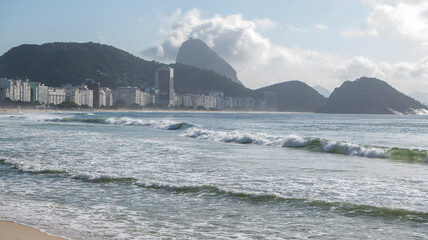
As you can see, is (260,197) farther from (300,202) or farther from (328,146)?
(328,146)

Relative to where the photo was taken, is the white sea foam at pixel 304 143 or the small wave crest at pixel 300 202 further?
the white sea foam at pixel 304 143

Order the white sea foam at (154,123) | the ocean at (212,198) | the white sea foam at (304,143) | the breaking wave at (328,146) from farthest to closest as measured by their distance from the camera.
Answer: the white sea foam at (154,123)
the white sea foam at (304,143)
the breaking wave at (328,146)
the ocean at (212,198)

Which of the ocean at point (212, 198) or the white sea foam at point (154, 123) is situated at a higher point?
the ocean at point (212, 198)

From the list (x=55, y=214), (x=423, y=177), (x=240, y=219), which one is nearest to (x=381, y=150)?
(x=423, y=177)

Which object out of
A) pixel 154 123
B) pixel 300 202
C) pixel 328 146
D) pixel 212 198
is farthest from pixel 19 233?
pixel 154 123

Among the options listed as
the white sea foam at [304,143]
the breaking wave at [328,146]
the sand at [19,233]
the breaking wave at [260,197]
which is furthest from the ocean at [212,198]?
the white sea foam at [304,143]

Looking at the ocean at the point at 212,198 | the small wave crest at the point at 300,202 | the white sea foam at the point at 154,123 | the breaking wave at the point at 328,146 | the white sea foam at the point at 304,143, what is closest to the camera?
the ocean at the point at 212,198

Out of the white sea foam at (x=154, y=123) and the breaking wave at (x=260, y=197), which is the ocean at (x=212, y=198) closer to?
the breaking wave at (x=260, y=197)
